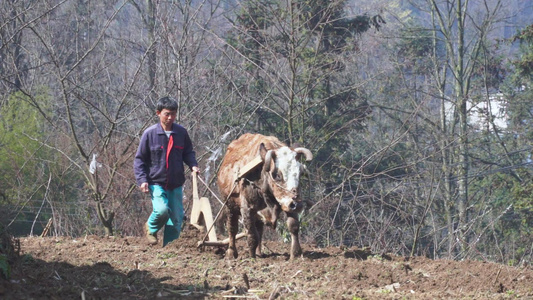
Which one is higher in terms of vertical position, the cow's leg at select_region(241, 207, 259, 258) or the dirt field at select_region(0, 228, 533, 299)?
the cow's leg at select_region(241, 207, 259, 258)

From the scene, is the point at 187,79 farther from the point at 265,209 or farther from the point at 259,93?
the point at 265,209

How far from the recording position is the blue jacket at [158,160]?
10.2 m

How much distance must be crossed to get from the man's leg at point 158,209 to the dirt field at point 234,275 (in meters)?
0.48

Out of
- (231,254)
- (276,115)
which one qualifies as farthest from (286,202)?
(276,115)

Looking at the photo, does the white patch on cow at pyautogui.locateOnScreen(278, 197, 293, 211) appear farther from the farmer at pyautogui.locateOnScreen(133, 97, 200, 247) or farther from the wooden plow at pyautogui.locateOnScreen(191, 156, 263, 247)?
the farmer at pyautogui.locateOnScreen(133, 97, 200, 247)

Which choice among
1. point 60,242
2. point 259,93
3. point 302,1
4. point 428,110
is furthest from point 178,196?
point 428,110

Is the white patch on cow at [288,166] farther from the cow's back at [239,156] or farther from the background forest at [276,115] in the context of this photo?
the background forest at [276,115]

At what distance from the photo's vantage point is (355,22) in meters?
26.1

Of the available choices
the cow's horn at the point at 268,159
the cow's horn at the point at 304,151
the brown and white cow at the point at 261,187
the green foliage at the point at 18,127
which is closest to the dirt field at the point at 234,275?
the brown and white cow at the point at 261,187

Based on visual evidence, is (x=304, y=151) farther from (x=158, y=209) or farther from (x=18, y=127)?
(x=18, y=127)

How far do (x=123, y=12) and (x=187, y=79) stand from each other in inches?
574

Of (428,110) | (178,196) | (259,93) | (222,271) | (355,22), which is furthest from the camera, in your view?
(428,110)

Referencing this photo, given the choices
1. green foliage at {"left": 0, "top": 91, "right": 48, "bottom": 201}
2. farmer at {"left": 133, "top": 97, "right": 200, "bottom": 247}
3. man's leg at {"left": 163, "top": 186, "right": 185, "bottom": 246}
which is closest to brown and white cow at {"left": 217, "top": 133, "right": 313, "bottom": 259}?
man's leg at {"left": 163, "top": 186, "right": 185, "bottom": 246}

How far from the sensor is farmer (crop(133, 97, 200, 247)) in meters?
10.1
